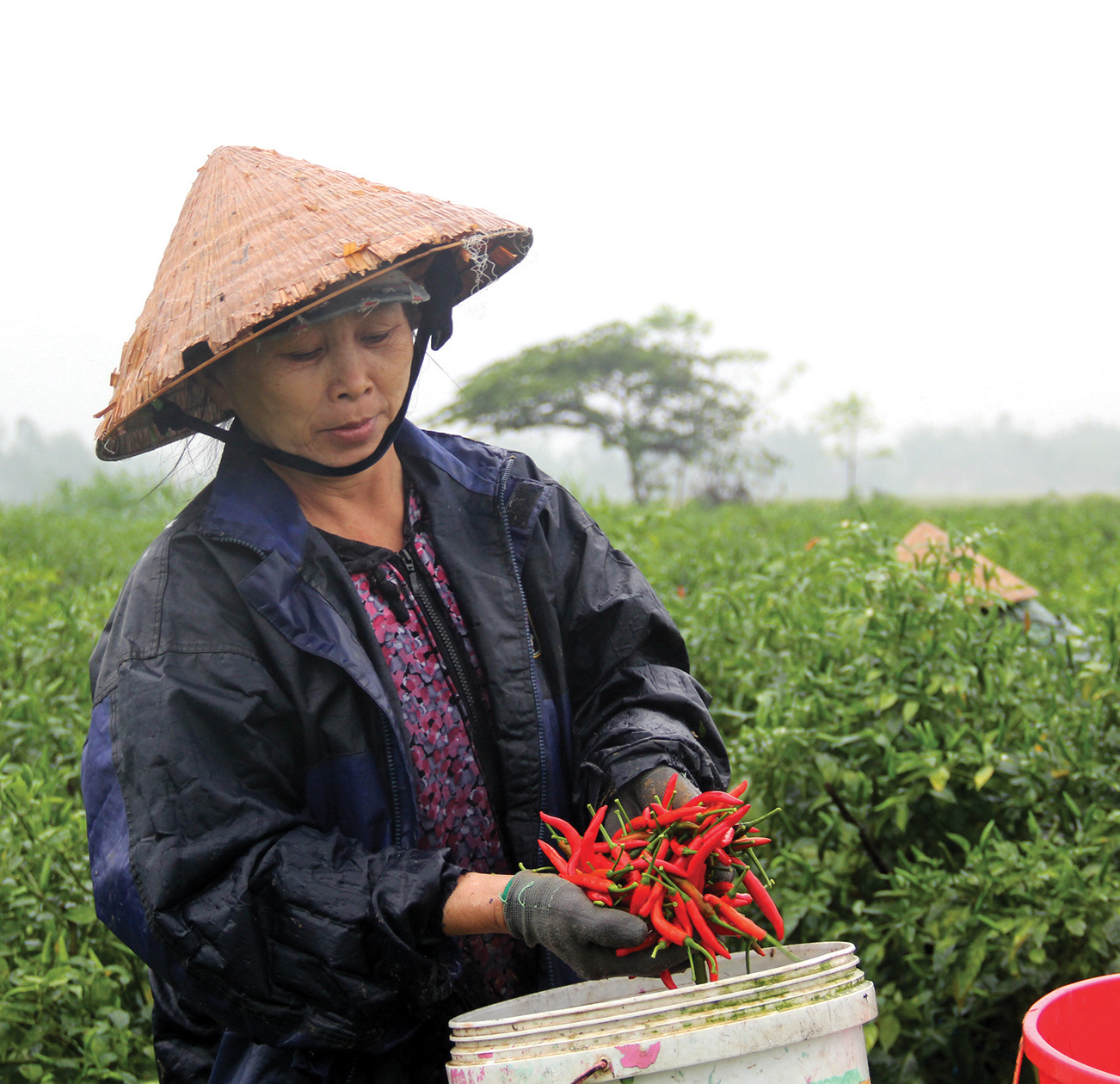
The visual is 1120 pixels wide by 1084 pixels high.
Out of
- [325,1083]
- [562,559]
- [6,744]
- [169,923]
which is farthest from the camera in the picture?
[6,744]

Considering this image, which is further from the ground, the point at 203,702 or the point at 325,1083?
the point at 203,702

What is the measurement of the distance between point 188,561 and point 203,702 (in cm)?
22

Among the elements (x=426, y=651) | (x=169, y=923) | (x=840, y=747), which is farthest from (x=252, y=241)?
(x=840, y=747)

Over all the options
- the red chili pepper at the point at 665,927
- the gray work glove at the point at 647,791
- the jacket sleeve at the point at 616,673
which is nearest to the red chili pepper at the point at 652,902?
the red chili pepper at the point at 665,927

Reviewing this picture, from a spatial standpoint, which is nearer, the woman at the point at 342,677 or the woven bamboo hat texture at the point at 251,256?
the woman at the point at 342,677

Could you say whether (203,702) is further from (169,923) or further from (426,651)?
(426,651)

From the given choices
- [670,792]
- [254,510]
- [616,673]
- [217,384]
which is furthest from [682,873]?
Answer: [217,384]

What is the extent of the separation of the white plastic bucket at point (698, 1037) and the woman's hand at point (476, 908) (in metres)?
0.17

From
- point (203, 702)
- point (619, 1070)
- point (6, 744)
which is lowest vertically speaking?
point (6, 744)

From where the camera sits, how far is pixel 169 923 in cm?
128

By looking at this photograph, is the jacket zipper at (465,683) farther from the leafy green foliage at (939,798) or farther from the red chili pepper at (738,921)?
the leafy green foliage at (939,798)

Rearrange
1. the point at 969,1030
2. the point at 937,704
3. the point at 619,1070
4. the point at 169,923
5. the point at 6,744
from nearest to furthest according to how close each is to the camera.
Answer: the point at 619,1070, the point at 169,923, the point at 969,1030, the point at 937,704, the point at 6,744

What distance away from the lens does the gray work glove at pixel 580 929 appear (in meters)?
1.25

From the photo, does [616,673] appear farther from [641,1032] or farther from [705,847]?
[641,1032]
